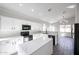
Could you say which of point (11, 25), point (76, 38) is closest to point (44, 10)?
point (11, 25)

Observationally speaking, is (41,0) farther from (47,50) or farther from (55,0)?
(47,50)

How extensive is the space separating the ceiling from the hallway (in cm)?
43

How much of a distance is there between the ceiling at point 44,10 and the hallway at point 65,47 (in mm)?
432

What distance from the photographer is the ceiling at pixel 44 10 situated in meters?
1.52

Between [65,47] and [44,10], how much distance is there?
0.80m

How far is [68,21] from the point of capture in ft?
5.33

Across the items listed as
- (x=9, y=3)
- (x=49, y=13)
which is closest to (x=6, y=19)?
(x=9, y=3)

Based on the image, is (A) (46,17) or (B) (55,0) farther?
(A) (46,17)

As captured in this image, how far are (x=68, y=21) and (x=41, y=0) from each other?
2.10ft

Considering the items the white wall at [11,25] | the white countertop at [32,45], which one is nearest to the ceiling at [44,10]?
the white wall at [11,25]

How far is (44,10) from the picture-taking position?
1.63m

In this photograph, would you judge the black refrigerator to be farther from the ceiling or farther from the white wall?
the white wall

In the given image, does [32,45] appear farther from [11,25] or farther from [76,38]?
[76,38]

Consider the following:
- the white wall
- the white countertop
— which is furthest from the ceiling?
the white countertop
